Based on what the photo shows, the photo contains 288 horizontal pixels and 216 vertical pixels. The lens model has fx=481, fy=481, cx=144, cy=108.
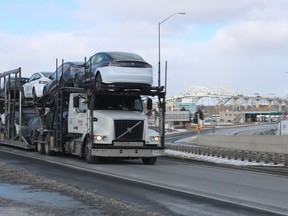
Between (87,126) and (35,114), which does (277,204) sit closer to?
(87,126)

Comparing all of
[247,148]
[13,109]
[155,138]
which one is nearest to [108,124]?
[155,138]

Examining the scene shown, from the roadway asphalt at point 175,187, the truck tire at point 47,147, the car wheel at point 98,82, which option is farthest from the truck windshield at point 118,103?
the truck tire at point 47,147

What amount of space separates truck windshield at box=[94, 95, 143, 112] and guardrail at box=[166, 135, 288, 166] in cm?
856

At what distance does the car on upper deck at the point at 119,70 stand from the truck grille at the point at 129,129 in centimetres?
138

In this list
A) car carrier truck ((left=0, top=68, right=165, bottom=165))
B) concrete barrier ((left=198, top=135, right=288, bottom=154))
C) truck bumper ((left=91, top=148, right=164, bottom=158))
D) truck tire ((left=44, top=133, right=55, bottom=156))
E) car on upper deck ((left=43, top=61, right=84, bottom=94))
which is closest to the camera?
truck bumper ((left=91, top=148, right=164, bottom=158))

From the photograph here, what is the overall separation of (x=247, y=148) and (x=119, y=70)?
77.4 feet

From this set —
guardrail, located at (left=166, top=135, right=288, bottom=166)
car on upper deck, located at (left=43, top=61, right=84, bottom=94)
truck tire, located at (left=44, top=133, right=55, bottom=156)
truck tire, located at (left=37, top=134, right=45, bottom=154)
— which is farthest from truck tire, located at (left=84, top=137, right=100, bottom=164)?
guardrail, located at (left=166, top=135, right=288, bottom=166)

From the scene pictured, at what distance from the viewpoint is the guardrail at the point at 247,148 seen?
81.9ft

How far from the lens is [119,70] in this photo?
17.3 metres

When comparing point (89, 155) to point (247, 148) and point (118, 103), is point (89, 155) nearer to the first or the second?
point (118, 103)

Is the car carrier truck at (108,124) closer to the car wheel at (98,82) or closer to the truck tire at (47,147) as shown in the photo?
→ the car wheel at (98,82)

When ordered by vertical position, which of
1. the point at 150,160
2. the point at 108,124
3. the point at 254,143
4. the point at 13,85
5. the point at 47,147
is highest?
the point at 13,85

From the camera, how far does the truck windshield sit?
18.1m

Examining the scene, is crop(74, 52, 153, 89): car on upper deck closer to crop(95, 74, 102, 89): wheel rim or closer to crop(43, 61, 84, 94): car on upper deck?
crop(95, 74, 102, 89): wheel rim
